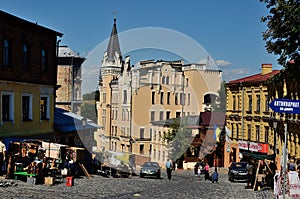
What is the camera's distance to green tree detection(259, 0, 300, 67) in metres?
25.0

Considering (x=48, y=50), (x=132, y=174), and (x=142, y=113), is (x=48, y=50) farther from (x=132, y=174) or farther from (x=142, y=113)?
(x=142, y=113)

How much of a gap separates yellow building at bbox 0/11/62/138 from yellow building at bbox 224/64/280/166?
20.0 metres

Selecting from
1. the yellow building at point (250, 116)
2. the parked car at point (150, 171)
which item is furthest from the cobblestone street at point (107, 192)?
the yellow building at point (250, 116)

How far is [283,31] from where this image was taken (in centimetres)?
2603

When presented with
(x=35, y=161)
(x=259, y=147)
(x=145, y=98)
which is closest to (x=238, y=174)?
(x=145, y=98)

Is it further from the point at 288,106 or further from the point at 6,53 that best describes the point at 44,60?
the point at 288,106

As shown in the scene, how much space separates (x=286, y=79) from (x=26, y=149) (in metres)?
14.3

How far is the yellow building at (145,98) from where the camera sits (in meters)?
33.2

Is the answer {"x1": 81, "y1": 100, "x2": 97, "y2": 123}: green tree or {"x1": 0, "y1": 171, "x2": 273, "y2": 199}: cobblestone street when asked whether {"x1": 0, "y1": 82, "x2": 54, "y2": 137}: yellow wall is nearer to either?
{"x1": 81, "y1": 100, "x2": 97, "y2": 123}: green tree

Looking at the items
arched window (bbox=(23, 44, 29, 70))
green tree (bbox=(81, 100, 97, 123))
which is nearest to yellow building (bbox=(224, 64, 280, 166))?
green tree (bbox=(81, 100, 97, 123))

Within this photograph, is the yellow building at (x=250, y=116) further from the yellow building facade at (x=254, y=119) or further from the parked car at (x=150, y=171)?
the parked car at (x=150, y=171)

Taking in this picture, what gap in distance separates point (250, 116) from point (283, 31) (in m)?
Result: 23.6

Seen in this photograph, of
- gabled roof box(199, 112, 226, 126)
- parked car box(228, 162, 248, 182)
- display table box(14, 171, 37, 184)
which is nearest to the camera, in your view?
display table box(14, 171, 37, 184)

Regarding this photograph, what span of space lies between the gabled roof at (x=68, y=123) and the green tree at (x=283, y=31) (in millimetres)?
15454
